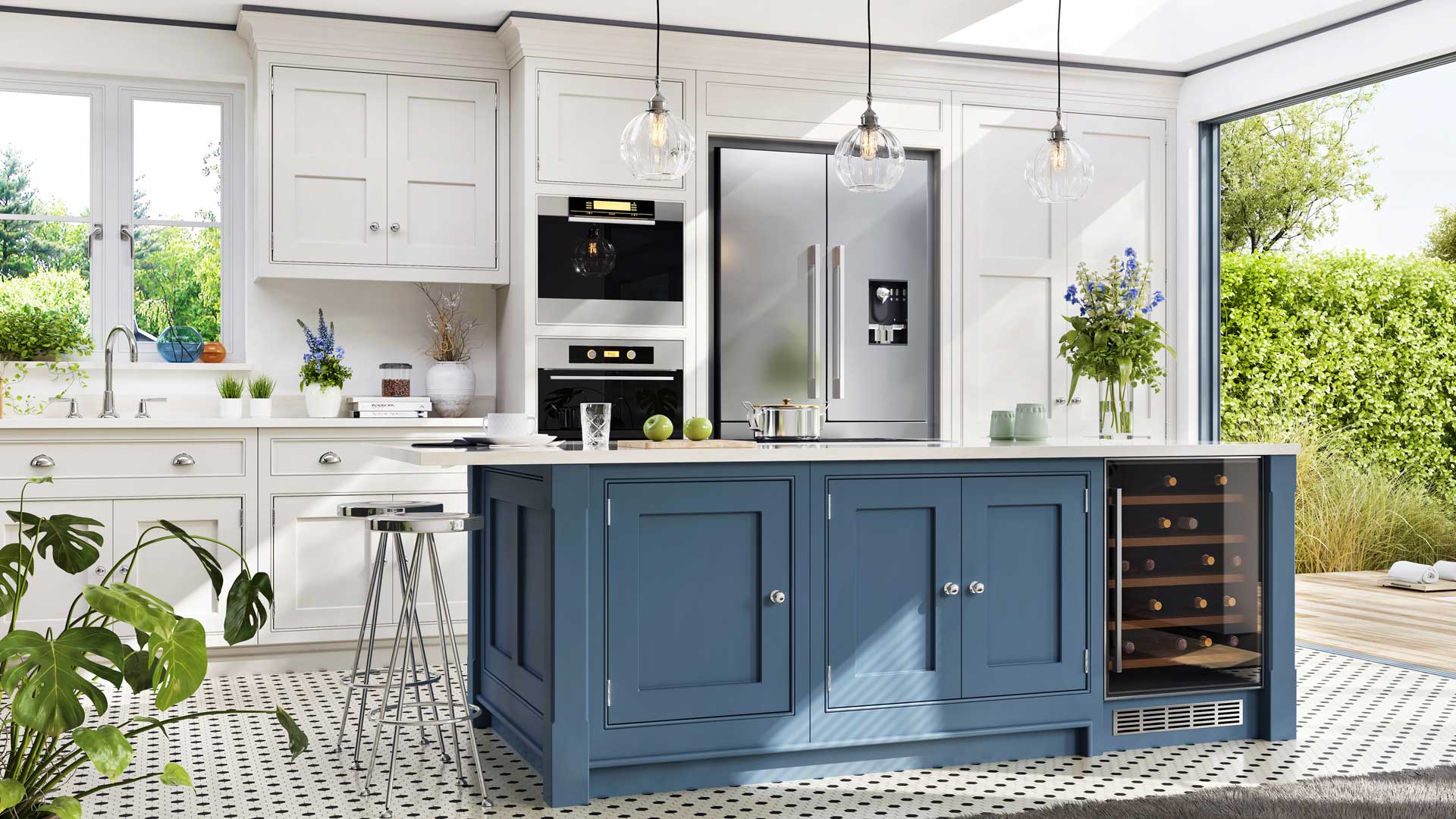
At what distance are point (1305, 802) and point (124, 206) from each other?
4.72 metres

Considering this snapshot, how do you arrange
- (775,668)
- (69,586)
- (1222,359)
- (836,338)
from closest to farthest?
(775,668), (69,586), (836,338), (1222,359)

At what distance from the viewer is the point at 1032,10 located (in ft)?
17.3

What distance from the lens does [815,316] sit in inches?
200

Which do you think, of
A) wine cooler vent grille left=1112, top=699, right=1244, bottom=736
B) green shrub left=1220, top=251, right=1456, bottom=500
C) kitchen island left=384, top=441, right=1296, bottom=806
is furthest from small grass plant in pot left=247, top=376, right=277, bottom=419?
green shrub left=1220, top=251, right=1456, bottom=500

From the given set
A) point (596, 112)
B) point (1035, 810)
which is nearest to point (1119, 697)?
point (1035, 810)

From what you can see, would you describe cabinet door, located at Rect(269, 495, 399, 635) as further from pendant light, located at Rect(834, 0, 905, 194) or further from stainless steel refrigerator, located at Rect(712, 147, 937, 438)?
pendant light, located at Rect(834, 0, 905, 194)

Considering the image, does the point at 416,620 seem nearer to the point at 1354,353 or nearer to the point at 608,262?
the point at 608,262

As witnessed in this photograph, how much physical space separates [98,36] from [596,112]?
6.45ft

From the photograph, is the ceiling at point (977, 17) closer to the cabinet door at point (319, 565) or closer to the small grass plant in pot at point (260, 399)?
the small grass plant in pot at point (260, 399)

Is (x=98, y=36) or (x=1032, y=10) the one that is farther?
(x=1032, y=10)

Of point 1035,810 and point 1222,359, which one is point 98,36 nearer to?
point 1035,810

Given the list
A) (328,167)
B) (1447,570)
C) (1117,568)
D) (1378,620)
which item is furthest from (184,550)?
(1447,570)

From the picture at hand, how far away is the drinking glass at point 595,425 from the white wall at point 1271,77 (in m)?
3.41

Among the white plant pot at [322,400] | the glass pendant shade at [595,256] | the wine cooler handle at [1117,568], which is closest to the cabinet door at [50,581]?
the white plant pot at [322,400]
